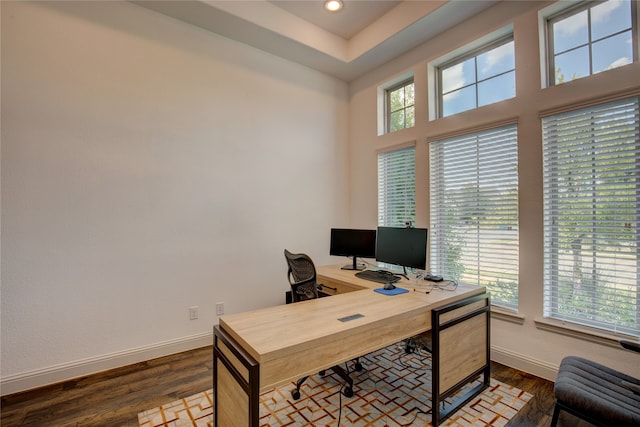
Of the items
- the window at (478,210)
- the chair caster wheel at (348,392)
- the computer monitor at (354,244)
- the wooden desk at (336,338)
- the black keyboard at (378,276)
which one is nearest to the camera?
the wooden desk at (336,338)

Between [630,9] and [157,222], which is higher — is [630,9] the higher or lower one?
the higher one

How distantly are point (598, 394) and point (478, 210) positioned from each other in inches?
65.9

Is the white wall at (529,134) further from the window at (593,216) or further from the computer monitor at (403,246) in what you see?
the computer monitor at (403,246)

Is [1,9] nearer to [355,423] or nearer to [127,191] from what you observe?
[127,191]

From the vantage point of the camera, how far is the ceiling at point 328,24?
2742 millimetres

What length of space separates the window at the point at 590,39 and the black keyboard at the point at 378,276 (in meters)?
2.14

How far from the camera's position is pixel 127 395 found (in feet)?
7.01

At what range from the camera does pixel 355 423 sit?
1.85 m

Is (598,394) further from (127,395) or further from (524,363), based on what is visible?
(127,395)

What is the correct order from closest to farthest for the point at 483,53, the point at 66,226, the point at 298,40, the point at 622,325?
the point at 622,325, the point at 66,226, the point at 483,53, the point at 298,40

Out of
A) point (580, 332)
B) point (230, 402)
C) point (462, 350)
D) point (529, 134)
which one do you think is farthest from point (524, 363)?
point (230, 402)

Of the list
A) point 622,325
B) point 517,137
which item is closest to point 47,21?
point 517,137

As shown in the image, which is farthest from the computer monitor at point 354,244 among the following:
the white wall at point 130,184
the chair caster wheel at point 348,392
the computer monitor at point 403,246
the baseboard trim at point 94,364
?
the baseboard trim at point 94,364

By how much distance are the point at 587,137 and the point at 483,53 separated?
1348 millimetres
